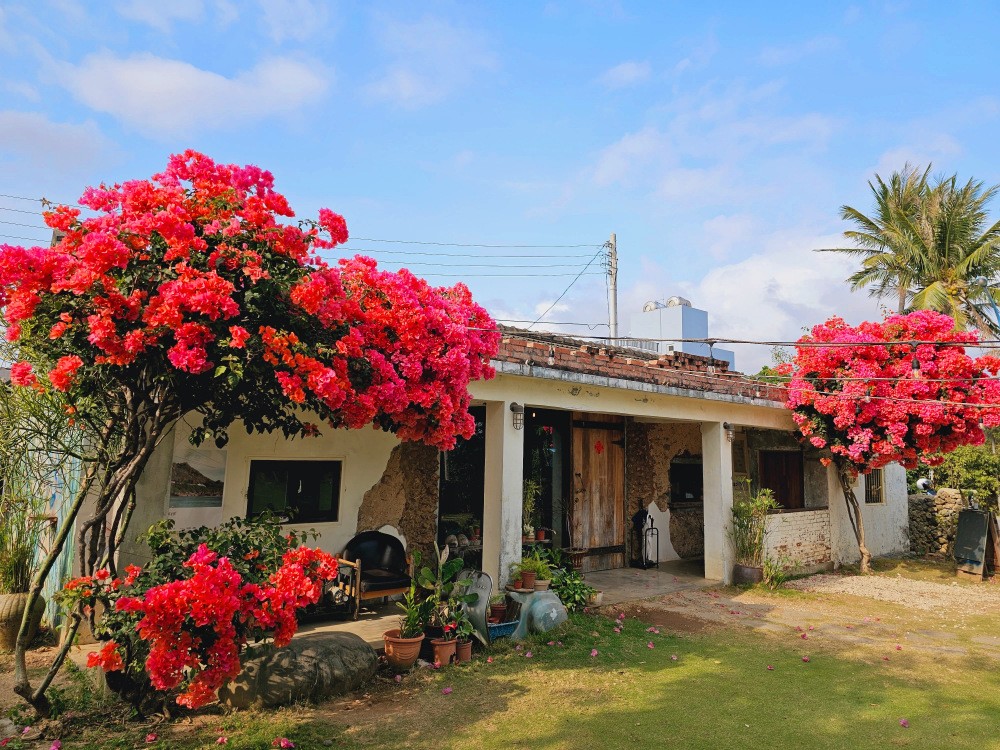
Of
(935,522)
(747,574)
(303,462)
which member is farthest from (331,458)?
(935,522)

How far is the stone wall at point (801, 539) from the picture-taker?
1019cm

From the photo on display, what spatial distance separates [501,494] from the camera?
682 cm

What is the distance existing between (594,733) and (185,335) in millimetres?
3810

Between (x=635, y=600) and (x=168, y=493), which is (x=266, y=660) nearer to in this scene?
(x=168, y=493)

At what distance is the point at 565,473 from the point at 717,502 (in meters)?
2.49

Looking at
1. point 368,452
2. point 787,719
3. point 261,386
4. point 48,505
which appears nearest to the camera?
point 261,386

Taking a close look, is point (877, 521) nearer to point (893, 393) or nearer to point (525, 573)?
point (893, 393)

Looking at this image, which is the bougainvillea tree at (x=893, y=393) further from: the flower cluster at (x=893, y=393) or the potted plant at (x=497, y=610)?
the potted plant at (x=497, y=610)

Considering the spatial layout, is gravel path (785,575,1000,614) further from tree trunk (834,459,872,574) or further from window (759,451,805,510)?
window (759,451,805,510)

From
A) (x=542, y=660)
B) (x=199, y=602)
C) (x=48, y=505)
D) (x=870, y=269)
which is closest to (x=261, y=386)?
(x=199, y=602)

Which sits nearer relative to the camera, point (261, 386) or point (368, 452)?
point (261, 386)

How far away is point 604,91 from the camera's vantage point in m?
6.23

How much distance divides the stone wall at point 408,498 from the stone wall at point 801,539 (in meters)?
5.79

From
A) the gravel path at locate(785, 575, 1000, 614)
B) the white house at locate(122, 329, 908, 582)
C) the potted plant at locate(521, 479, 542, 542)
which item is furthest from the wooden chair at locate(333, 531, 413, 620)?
the gravel path at locate(785, 575, 1000, 614)
